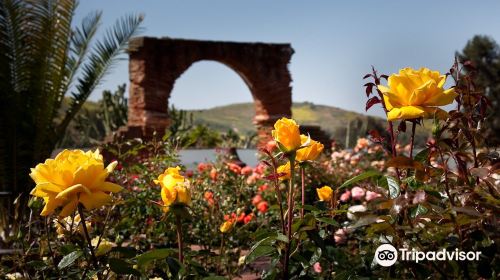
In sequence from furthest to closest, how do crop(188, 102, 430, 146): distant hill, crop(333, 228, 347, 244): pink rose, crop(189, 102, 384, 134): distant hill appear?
crop(189, 102, 384, 134): distant hill, crop(188, 102, 430, 146): distant hill, crop(333, 228, 347, 244): pink rose

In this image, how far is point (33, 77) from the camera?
5.80 m

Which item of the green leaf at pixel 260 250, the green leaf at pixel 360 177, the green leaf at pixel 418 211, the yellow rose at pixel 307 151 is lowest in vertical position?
the green leaf at pixel 260 250

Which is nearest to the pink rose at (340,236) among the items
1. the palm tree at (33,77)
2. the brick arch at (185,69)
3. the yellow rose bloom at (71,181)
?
the yellow rose bloom at (71,181)

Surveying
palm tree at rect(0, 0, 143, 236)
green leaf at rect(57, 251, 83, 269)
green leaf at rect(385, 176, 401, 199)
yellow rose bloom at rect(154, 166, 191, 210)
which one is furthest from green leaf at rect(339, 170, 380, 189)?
palm tree at rect(0, 0, 143, 236)

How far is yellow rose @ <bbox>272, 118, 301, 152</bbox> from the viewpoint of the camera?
1109 mm

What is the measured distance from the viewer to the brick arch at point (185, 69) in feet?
35.9

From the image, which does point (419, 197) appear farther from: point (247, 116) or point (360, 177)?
point (247, 116)

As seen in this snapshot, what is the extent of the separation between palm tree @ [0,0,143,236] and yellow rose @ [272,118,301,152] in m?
5.00

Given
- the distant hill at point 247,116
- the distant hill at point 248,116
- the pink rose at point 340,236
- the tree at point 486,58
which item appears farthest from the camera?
the distant hill at point 247,116

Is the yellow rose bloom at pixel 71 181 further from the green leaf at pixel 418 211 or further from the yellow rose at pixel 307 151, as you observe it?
the green leaf at pixel 418 211

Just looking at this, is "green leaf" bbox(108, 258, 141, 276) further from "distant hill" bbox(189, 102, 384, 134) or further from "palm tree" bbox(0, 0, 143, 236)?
"distant hill" bbox(189, 102, 384, 134)

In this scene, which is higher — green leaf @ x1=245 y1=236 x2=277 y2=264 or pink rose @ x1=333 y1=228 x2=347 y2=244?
green leaf @ x1=245 y1=236 x2=277 y2=264

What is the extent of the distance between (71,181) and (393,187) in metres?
0.63

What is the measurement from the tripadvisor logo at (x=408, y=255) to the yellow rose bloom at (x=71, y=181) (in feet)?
1.91
